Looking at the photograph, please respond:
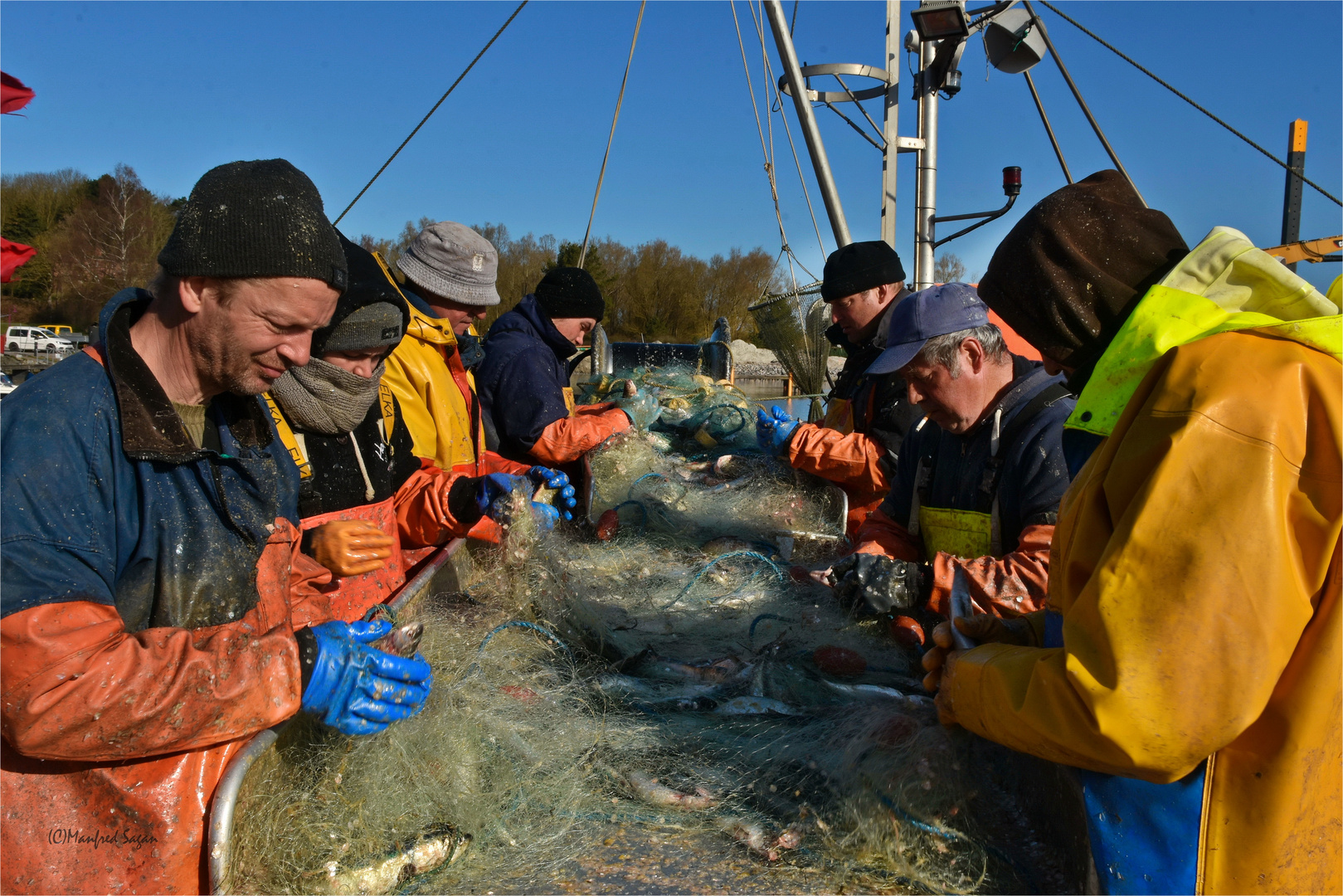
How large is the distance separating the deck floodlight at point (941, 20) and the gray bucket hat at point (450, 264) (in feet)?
13.4

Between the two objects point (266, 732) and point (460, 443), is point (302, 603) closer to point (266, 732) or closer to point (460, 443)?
point (266, 732)

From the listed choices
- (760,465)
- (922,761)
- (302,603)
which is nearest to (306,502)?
(302,603)

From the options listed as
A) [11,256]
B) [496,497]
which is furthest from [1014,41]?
[11,256]

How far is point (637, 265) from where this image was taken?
41688mm

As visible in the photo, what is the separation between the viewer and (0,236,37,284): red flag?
224 cm

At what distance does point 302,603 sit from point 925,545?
2114mm

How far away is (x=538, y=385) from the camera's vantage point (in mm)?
4246

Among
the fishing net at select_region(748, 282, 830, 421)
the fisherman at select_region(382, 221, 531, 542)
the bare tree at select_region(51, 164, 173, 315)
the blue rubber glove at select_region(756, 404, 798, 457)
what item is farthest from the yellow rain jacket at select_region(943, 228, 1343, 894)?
the bare tree at select_region(51, 164, 173, 315)

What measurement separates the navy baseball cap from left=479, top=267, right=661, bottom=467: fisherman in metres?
1.94

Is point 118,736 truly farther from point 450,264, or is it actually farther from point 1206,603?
point 450,264

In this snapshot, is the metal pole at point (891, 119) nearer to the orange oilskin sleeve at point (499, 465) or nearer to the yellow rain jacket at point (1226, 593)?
the orange oilskin sleeve at point (499, 465)

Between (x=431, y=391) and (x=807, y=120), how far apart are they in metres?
4.97

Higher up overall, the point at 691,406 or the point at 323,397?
the point at 323,397

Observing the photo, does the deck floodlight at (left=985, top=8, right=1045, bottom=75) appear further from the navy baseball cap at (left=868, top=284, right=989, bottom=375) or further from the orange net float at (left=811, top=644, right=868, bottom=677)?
the orange net float at (left=811, top=644, right=868, bottom=677)
